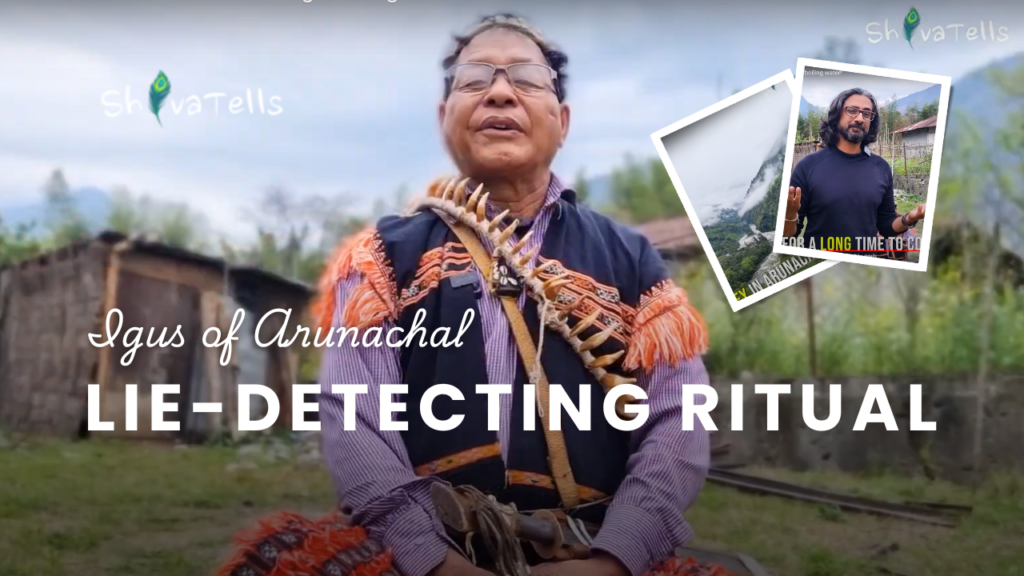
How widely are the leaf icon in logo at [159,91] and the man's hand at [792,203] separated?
1519mm

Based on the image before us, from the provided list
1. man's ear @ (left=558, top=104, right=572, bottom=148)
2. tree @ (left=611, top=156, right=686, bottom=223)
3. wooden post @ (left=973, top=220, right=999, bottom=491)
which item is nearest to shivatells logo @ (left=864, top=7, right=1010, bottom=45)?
wooden post @ (left=973, top=220, right=999, bottom=491)

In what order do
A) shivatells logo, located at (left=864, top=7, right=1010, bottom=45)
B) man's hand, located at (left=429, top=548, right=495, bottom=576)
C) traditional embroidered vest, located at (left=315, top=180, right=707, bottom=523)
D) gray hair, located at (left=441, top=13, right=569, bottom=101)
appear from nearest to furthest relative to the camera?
man's hand, located at (left=429, top=548, right=495, bottom=576) → traditional embroidered vest, located at (left=315, top=180, right=707, bottom=523) → gray hair, located at (left=441, top=13, right=569, bottom=101) → shivatells logo, located at (left=864, top=7, right=1010, bottom=45)

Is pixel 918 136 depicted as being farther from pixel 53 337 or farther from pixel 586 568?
pixel 53 337

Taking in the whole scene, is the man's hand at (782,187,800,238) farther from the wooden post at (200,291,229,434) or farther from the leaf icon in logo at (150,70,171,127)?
the leaf icon in logo at (150,70,171,127)

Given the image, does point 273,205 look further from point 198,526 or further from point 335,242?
point 198,526

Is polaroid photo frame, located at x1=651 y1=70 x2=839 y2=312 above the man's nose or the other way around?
the other way around

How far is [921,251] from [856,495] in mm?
635

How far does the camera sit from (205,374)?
95.0 inches

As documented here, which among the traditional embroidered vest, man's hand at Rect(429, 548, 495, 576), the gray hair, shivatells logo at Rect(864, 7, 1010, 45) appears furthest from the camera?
shivatells logo at Rect(864, 7, 1010, 45)

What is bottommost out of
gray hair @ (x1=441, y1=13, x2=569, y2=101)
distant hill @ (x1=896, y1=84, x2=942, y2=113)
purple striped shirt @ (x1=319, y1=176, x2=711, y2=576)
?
purple striped shirt @ (x1=319, y1=176, x2=711, y2=576)

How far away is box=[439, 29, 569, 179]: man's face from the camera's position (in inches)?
93.7

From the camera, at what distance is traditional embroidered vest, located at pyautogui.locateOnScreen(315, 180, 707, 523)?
232cm

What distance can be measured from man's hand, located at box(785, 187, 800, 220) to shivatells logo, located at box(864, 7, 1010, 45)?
0.41 metres

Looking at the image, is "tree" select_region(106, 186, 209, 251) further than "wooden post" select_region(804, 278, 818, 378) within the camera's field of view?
No
